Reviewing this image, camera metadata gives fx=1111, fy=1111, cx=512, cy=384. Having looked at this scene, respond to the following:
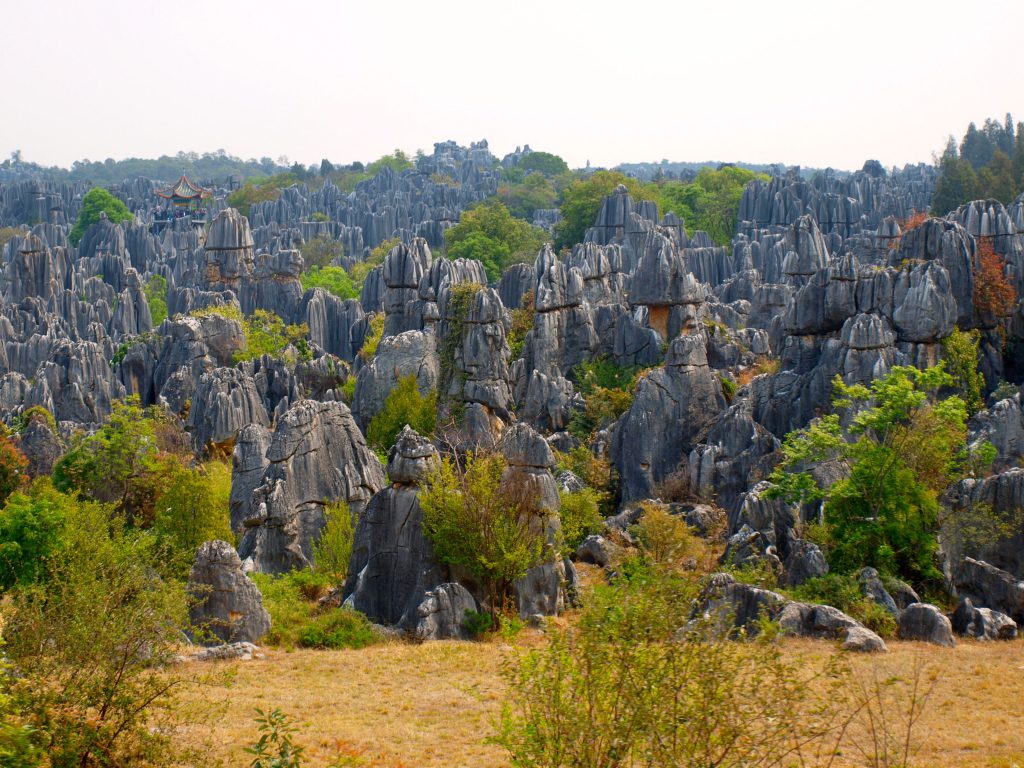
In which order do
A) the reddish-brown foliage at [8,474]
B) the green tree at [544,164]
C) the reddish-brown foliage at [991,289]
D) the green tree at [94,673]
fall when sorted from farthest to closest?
1. the green tree at [544,164]
2. the reddish-brown foliage at [991,289]
3. the reddish-brown foliage at [8,474]
4. the green tree at [94,673]

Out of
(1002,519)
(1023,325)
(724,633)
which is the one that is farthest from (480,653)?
(1023,325)

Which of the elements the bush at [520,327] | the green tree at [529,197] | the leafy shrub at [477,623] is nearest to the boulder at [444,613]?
the leafy shrub at [477,623]

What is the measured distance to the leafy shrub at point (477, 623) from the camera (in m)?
17.5

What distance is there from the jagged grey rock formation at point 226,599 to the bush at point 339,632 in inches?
28.7

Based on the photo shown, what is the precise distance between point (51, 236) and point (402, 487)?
95.7 meters

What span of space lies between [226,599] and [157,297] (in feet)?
220

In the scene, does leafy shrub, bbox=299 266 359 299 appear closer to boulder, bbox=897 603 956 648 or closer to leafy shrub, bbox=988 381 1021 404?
leafy shrub, bbox=988 381 1021 404

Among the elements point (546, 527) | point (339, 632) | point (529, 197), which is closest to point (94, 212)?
point (529, 197)

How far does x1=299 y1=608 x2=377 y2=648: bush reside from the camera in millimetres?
17203

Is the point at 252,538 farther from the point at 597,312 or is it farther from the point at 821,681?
the point at 597,312

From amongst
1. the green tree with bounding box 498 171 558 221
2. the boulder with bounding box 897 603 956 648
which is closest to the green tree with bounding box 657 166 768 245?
the green tree with bounding box 498 171 558 221

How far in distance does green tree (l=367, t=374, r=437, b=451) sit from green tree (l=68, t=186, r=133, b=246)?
267 ft

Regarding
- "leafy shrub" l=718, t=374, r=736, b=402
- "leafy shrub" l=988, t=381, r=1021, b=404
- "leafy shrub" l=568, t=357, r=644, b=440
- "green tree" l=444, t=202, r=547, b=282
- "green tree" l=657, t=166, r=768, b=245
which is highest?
"green tree" l=657, t=166, r=768, b=245

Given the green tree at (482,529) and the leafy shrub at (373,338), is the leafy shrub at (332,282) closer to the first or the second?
the leafy shrub at (373,338)
